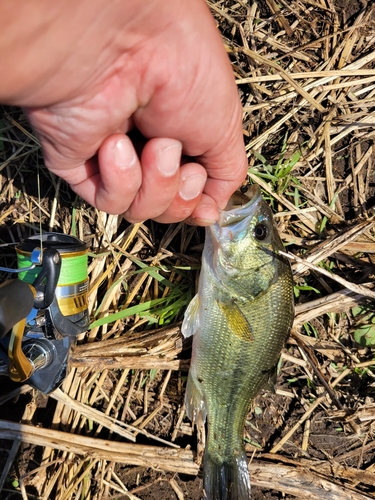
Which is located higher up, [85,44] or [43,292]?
[85,44]

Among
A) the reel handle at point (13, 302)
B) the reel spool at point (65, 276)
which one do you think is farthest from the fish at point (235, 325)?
the reel handle at point (13, 302)

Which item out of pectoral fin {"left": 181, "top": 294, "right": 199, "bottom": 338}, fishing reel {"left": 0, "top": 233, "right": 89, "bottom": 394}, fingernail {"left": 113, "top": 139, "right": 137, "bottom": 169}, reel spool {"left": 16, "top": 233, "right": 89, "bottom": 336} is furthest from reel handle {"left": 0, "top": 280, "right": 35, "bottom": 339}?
pectoral fin {"left": 181, "top": 294, "right": 199, "bottom": 338}

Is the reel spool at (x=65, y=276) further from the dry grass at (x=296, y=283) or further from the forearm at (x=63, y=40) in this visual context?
the forearm at (x=63, y=40)

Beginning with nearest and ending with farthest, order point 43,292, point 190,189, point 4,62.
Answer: point 4,62 < point 190,189 < point 43,292

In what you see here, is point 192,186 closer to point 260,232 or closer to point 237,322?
point 260,232

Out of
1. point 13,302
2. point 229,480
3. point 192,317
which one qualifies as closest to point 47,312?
point 13,302

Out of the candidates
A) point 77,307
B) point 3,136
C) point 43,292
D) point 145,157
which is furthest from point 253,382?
point 3,136

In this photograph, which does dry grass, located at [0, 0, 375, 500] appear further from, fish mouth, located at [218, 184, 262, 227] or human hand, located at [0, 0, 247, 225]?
human hand, located at [0, 0, 247, 225]

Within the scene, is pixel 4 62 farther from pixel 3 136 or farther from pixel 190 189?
pixel 3 136
